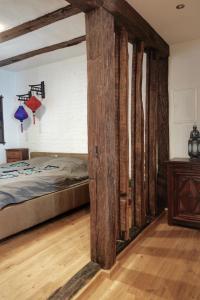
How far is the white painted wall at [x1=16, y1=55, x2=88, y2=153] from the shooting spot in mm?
4320

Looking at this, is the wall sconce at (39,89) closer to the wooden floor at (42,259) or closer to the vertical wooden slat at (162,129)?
the vertical wooden slat at (162,129)

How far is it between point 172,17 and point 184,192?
1.91 metres

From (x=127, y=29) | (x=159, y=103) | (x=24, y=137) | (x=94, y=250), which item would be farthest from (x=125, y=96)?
(x=24, y=137)

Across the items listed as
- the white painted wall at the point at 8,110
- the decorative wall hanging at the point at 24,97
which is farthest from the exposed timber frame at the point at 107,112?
the white painted wall at the point at 8,110

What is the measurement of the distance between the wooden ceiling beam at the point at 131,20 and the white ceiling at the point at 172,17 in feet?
0.16

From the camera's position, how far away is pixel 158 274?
2004mm

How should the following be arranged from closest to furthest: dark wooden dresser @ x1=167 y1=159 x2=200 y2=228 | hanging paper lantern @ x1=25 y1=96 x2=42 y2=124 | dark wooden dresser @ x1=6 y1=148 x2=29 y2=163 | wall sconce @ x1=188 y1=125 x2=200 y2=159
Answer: dark wooden dresser @ x1=167 y1=159 x2=200 y2=228
wall sconce @ x1=188 y1=125 x2=200 y2=159
hanging paper lantern @ x1=25 y1=96 x2=42 y2=124
dark wooden dresser @ x1=6 y1=148 x2=29 y2=163

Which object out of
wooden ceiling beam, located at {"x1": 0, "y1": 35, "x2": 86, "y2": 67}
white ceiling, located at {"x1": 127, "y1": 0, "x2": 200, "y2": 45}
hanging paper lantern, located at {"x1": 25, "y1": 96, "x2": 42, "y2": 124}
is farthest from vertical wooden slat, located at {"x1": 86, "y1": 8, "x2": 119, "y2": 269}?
hanging paper lantern, located at {"x1": 25, "y1": 96, "x2": 42, "y2": 124}

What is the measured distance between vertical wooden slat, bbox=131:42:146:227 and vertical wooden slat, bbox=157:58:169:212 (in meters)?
0.63

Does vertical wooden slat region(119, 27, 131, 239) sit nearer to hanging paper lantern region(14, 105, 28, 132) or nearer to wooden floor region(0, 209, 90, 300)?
wooden floor region(0, 209, 90, 300)

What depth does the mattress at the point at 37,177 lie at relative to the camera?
9.20 feet

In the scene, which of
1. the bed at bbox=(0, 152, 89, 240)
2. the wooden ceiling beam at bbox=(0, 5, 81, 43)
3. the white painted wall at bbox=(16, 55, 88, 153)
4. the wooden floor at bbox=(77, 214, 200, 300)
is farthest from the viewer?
the white painted wall at bbox=(16, 55, 88, 153)

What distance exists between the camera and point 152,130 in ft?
10.0

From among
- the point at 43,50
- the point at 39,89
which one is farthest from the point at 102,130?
the point at 39,89
